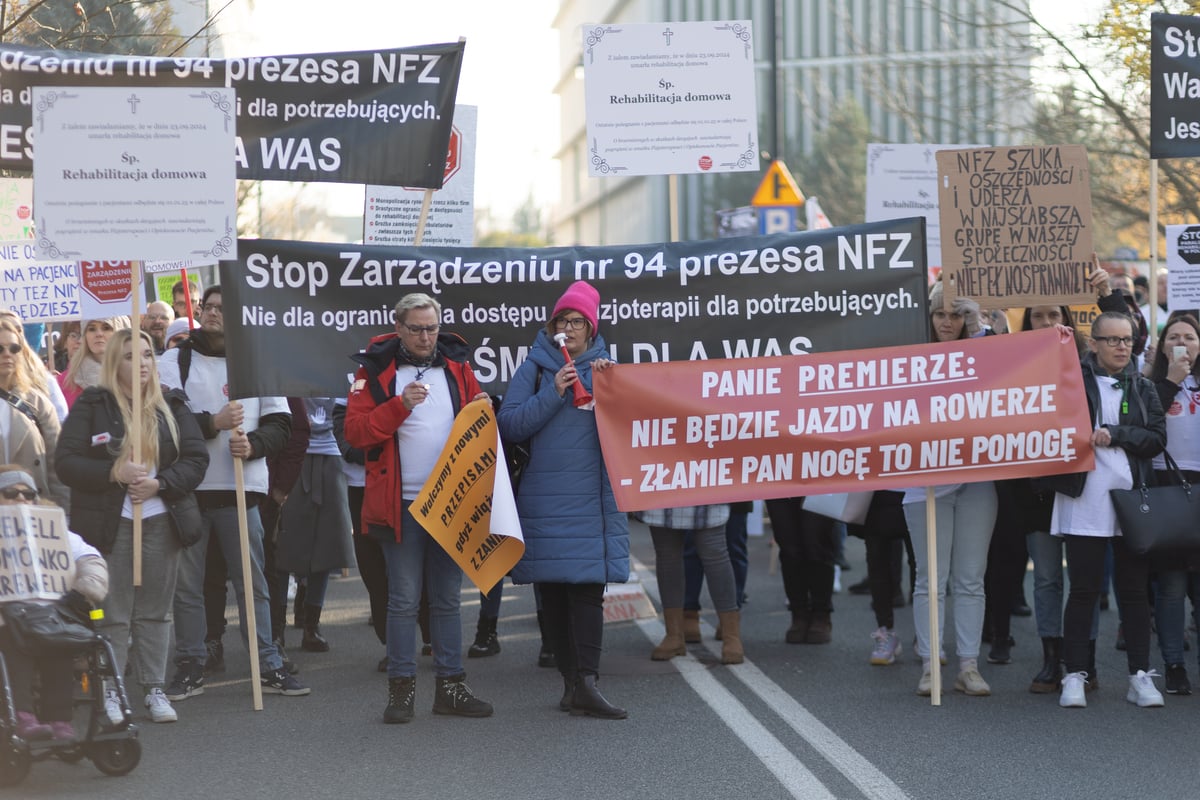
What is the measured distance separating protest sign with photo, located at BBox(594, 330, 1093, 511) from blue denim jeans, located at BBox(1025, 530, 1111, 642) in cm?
60

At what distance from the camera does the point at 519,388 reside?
7.80 meters

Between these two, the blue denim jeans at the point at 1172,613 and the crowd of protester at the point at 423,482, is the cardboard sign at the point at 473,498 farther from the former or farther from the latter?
the blue denim jeans at the point at 1172,613

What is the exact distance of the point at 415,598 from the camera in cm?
779

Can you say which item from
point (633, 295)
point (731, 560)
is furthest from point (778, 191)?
point (633, 295)

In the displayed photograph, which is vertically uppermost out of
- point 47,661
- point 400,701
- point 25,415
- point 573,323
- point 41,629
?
point 573,323

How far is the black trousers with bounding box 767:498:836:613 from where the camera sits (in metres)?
9.85

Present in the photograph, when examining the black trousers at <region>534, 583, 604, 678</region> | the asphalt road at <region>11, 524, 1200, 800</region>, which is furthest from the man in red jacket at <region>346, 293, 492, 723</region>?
the black trousers at <region>534, 583, 604, 678</region>

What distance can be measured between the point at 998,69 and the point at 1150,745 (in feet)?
46.9

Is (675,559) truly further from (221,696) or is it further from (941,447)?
(221,696)

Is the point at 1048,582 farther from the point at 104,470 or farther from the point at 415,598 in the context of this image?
the point at 104,470

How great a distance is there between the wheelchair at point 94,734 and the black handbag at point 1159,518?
472 centimetres

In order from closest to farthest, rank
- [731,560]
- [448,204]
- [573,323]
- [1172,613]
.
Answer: [573,323] < [1172,613] < [731,560] < [448,204]

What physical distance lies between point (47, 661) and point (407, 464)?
1.90 metres

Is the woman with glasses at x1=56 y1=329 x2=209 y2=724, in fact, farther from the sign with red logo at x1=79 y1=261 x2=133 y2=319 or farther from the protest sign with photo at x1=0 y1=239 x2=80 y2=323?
the protest sign with photo at x1=0 y1=239 x2=80 y2=323
